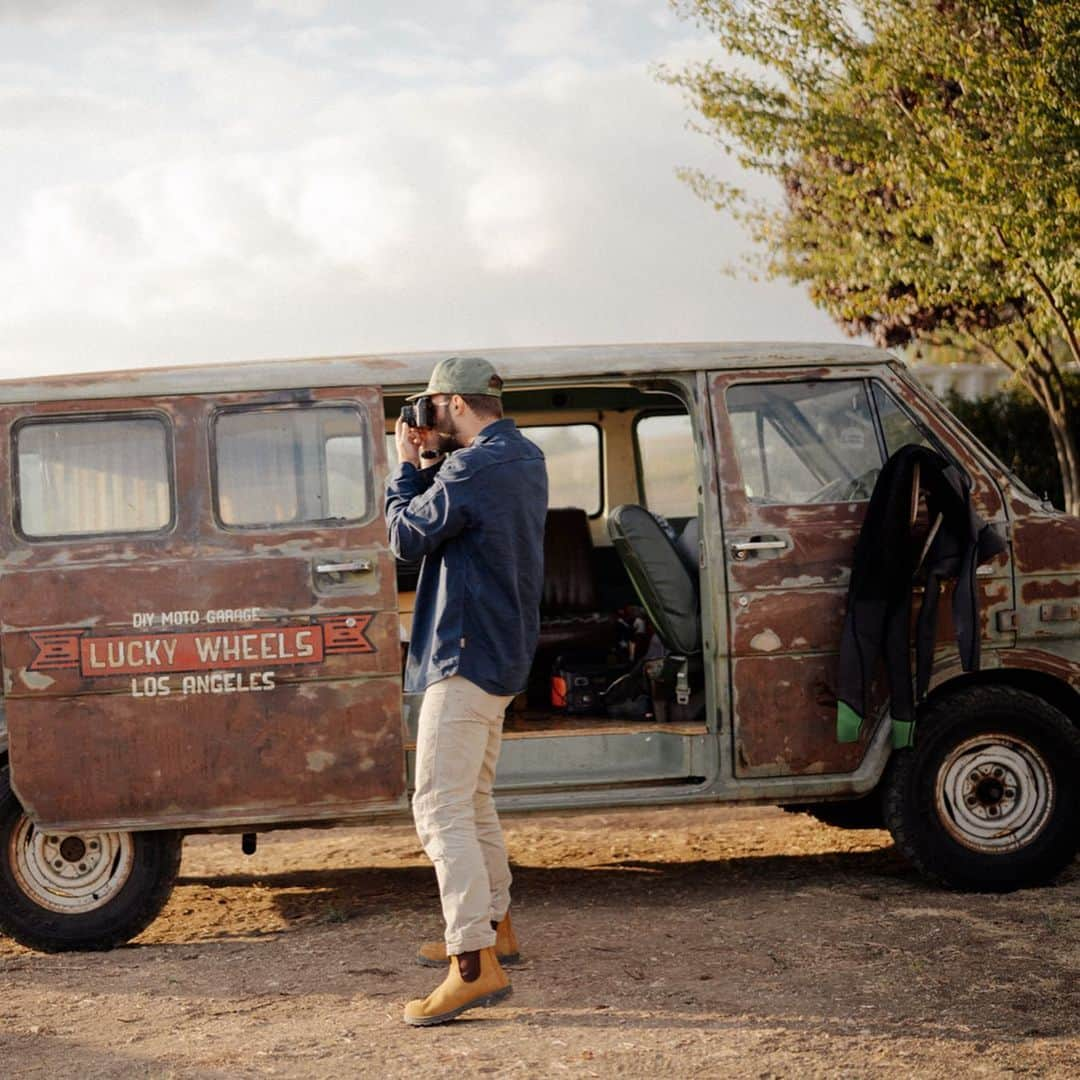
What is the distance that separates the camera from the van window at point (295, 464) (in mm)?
6195

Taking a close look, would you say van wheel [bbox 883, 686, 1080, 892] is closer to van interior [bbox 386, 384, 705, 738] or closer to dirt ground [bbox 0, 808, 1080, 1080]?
dirt ground [bbox 0, 808, 1080, 1080]

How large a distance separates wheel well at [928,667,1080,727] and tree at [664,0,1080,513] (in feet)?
15.2

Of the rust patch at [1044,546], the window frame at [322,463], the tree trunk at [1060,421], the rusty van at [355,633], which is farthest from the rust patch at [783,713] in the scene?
the tree trunk at [1060,421]

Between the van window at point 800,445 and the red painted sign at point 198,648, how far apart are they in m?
1.73

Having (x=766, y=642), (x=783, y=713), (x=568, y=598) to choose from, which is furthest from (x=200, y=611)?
(x=568, y=598)

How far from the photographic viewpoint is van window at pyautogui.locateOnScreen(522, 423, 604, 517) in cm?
835

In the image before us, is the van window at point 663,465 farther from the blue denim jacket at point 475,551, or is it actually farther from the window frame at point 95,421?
the blue denim jacket at point 475,551

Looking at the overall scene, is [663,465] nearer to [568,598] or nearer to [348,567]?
[568,598]

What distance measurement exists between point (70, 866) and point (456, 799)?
Answer: 2084 mm

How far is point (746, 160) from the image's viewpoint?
13.0 metres

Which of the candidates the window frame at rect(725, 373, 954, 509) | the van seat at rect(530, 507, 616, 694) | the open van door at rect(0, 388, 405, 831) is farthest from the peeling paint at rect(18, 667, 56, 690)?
the window frame at rect(725, 373, 954, 509)

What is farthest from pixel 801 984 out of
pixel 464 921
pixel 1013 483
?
pixel 1013 483

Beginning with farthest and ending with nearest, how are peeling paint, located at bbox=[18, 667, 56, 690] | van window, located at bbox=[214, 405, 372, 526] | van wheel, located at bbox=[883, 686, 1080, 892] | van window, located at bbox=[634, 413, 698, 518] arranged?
van window, located at bbox=[634, 413, 698, 518]
van wheel, located at bbox=[883, 686, 1080, 892]
van window, located at bbox=[214, 405, 372, 526]
peeling paint, located at bbox=[18, 667, 56, 690]

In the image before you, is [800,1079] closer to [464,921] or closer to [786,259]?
[464,921]
